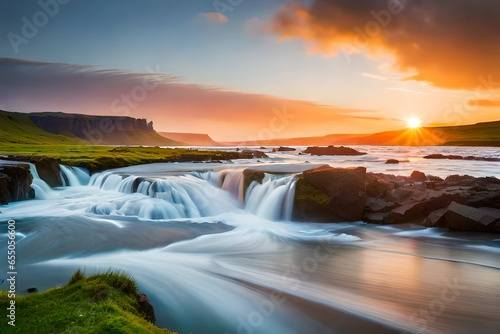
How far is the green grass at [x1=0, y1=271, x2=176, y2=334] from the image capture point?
5133 millimetres

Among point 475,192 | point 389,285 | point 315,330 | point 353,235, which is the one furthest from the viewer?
point 475,192

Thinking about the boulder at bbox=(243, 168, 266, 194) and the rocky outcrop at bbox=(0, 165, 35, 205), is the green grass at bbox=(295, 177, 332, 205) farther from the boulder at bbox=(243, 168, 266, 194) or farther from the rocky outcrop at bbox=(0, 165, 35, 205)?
the rocky outcrop at bbox=(0, 165, 35, 205)

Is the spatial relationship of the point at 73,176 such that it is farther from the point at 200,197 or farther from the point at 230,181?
the point at 230,181

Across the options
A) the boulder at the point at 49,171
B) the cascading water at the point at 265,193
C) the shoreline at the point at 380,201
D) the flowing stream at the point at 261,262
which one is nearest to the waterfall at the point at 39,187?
the boulder at the point at 49,171

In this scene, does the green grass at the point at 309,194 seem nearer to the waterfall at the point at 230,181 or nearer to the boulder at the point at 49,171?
the waterfall at the point at 230,181

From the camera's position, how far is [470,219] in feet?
61.9

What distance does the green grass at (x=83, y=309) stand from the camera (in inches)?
202

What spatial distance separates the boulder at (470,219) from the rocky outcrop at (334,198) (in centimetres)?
506

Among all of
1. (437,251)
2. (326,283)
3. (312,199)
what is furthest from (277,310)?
(312,199)

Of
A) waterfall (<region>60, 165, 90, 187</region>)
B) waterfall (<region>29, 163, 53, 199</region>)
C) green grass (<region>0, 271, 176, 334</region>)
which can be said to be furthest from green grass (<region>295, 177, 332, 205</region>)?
waterfall (<region>60, 165, 90, 187</region>)

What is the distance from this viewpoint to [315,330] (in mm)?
8883

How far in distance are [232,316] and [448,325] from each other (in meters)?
5.77

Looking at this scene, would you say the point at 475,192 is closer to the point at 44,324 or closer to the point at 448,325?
the point at 448,325

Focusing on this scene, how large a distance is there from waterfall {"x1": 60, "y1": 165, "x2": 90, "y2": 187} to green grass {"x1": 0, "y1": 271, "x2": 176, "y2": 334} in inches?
1176
